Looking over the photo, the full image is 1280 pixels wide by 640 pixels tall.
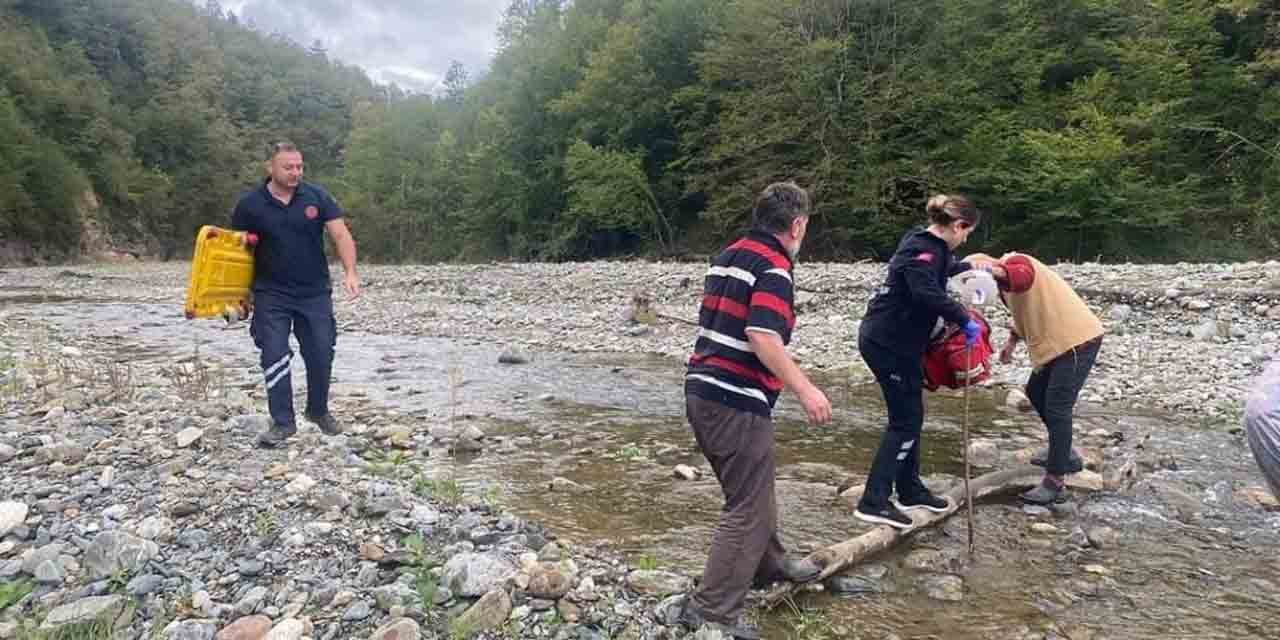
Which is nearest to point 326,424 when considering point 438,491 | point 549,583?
point 438,491

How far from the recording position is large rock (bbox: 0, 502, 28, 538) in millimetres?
3805

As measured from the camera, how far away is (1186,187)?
78.0ft

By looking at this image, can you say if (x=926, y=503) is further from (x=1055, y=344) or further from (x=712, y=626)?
(x=712, y=626)

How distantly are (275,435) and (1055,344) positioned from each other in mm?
5667

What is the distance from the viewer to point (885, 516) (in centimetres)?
468

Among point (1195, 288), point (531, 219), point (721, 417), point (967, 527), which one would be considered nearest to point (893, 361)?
point (967, 527)

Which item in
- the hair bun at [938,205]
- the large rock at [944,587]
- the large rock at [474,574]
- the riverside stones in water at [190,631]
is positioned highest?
the hair bun at [938,205]

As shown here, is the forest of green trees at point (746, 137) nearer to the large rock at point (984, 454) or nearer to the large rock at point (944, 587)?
the large rock at point (984, 454)

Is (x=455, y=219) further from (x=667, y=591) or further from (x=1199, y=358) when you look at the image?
(x=667, y=591)

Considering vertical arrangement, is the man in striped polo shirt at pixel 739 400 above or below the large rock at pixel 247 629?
above

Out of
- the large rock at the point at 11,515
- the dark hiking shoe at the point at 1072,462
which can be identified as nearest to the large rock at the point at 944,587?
the dark hiking shoe at the point at 1072,462

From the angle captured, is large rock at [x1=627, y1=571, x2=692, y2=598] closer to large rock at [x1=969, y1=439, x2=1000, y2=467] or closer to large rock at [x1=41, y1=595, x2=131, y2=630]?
large rock at [x1=41, y1=595, x2=131, y2=630]

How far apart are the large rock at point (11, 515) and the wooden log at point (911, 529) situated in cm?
378

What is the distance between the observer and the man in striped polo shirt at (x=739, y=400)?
10.7 ft
